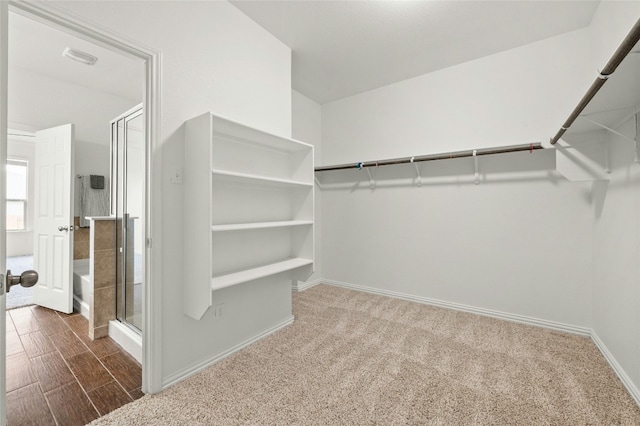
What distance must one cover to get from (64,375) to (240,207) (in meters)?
1.64

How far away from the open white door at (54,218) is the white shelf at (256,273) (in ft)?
7.27

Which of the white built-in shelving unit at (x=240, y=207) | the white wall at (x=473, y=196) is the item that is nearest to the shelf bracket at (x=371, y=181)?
the white wall at (x=473, y=196)

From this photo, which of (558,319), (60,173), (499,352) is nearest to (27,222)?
(60,173)

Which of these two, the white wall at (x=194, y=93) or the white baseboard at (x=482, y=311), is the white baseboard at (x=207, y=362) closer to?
the white wall at (x=194, y=93)

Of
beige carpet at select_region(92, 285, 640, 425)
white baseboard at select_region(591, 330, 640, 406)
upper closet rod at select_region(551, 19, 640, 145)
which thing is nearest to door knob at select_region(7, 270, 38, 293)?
beige carpet at select_region(92, 285, 640, 425)

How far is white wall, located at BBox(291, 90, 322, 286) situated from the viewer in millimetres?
3758

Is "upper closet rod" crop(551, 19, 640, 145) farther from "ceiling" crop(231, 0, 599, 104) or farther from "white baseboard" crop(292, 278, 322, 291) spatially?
"white baseboard" crop(292, 278, 322, 291)

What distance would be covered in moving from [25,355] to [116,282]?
743 mm

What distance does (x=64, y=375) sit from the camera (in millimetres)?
1935

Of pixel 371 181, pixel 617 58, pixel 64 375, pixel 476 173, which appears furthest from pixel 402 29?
pixel 64 375

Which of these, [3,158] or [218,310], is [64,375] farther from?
[3,158]

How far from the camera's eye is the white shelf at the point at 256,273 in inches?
75.6

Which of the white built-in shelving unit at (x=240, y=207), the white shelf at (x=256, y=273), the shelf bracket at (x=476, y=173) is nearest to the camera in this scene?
the white built-in shelving unit at (x=240, y=207)

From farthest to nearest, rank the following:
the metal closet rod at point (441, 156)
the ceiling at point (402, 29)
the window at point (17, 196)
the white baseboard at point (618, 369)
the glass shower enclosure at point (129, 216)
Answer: the window at point (17, 196), the metal closet rod at point (441, 156), the glass shower enclosure at point (129, 216), the ceiling at point (402, 29), the white baseboard at point (618, 369)
